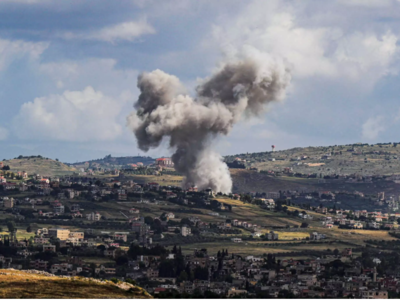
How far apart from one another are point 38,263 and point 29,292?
69055mm

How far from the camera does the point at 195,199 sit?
19600 centimetres

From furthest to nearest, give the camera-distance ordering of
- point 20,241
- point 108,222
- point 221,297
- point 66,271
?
point 108,222
point 20,241
point 66,271
point 221,297

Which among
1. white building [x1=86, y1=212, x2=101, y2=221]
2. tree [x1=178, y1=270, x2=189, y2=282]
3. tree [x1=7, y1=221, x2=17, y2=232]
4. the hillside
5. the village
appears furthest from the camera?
white building [x1=86, y1=212, x2=101, y2=221]

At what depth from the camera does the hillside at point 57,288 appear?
193ft

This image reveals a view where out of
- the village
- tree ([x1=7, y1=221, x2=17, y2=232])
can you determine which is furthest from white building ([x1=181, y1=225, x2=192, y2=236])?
tree ([x1=7, y1=221, x2=17, y2=232])

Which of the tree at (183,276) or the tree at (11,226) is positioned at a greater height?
the tree at (11,226)

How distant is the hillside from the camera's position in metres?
58.9

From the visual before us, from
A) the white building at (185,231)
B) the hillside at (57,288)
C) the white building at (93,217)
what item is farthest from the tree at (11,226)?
the hillside at (57,288)

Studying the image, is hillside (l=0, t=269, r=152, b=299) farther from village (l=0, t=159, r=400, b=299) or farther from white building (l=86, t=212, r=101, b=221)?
white building (l=86, t=212, r=101, b=221)

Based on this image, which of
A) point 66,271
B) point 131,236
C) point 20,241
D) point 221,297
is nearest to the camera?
point 221,297

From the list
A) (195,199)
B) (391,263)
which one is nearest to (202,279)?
(391,263)

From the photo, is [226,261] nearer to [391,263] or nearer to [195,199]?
[391,263]

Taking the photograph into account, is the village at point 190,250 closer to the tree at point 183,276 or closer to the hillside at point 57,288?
the tree at point 183,276

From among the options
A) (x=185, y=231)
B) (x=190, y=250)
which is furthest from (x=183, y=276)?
(x=185, y=231)
